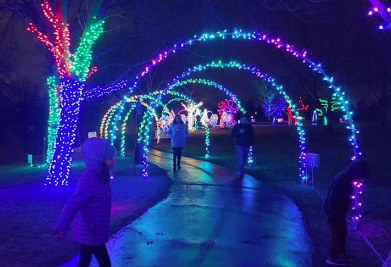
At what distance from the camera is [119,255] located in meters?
5.99

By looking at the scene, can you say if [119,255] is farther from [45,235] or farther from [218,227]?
[218,227]

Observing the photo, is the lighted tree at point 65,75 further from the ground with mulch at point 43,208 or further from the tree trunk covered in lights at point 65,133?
the ground with mulch at point 43,208

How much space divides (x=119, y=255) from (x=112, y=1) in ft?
26.6

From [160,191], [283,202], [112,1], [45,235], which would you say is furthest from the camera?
[112,1]

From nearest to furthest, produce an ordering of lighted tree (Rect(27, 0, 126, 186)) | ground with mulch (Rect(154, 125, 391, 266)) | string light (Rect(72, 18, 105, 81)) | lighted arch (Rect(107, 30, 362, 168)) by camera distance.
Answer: ground with mulch (Rect(154, 125, 391, 266)) → lighted arch (Rect(107, 30, 362, 168)) → lighted tree (Rect(27, 0, 126, 186)) → string light (Rect(72, 18, 105, 81))

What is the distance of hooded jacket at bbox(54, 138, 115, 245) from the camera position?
4.30 metres

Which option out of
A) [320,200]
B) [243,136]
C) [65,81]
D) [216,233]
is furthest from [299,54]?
[65,81]

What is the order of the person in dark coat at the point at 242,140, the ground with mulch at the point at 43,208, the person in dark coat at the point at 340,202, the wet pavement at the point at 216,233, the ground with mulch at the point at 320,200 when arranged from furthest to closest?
the person in dark coat at the point at 242,140 < the ground with mulch at the point at 320,200 < the ground with mulch at the point at 43,208 < the wet pavement at the point at 216,233 < the person in dark coat at the point at 340,202

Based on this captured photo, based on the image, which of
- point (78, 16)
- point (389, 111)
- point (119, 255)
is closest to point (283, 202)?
point (119, 255)

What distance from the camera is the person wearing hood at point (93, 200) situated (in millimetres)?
4293

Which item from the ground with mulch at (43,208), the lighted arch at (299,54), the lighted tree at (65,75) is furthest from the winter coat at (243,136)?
the lighted tree at (65,75)

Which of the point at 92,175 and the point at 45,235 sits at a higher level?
the point at 92,175

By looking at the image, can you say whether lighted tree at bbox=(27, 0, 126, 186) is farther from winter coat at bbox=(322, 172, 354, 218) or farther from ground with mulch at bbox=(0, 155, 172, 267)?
winter coat at bbox=(322, 172, 354, 218)

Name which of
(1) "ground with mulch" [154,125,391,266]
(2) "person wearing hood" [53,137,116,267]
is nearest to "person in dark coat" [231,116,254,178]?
(1) "ground with mulch" [154,125,391,266]
